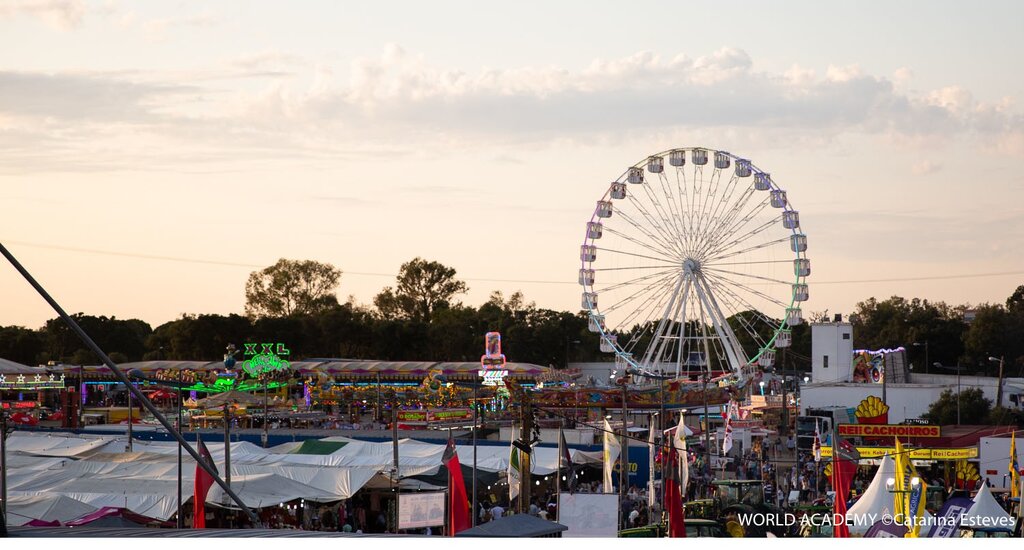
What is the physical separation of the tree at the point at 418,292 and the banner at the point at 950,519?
99586 mm

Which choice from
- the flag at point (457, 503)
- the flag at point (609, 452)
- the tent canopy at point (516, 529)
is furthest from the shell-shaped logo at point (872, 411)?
the tent canopy at point (516, 529)

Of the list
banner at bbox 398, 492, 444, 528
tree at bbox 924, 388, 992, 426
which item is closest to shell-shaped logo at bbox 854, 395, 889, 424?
tree at bbox 924, 388, 992, 426

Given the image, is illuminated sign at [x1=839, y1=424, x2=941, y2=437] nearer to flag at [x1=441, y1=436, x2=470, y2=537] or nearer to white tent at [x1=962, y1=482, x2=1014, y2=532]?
white tent at [x1=962, y1=482, x2=1014, y2=532]

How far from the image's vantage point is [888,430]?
37.2 metres

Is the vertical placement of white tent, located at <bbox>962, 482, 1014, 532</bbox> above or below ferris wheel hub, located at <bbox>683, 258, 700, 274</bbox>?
below

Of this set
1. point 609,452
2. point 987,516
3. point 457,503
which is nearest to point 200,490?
point 457,503

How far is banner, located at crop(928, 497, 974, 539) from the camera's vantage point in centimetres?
1947

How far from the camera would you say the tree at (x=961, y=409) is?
52.1 m

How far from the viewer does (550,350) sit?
104 metres

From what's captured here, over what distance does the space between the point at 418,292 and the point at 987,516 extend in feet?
332

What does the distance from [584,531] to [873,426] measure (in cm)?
1981

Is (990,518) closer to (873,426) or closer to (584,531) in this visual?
(584,531)

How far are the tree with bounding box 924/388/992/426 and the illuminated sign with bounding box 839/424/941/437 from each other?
15.8m

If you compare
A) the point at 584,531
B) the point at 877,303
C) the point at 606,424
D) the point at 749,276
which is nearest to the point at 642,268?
the point at 749,276
